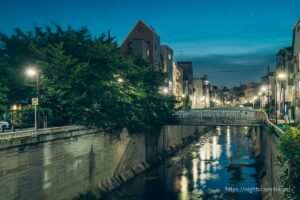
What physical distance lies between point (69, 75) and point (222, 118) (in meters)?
30.5

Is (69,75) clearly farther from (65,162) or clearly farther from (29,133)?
(29,133)

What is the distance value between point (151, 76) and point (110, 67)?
19672mm

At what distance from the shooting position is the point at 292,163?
18.1 meters

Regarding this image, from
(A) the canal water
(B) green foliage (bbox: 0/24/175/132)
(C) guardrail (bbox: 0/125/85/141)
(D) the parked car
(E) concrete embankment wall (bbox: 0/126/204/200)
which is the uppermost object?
(B) green foliage (bbox: 0/24/175/132)

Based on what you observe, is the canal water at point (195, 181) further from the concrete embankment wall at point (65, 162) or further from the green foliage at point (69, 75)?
the green foliage at point (69, 75)

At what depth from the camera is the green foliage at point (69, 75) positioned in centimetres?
3466

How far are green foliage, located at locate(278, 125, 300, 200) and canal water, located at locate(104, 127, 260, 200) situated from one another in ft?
69.5

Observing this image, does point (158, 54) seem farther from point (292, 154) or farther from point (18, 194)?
point (292, 154)

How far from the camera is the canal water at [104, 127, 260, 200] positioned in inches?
1577

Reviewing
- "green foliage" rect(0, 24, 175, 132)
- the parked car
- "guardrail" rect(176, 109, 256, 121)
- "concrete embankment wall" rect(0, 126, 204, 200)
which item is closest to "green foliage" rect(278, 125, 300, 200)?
"concrete embankment wall" rect(0, 126, 204, 200)

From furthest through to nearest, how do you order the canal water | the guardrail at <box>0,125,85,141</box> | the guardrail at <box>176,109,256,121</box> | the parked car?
the guardrail at <box>176,109,256,121</box> < the canal water < the parked car < the guardrail at <box>0,125,85,141</box>

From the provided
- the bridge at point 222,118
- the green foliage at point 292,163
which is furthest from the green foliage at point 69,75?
the green foliage at point 292,163

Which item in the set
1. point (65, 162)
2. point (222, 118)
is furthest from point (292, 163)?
point (222, 118)

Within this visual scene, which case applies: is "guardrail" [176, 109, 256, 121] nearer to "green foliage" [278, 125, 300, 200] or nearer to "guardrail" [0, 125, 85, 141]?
"guardrail" [0, 125, 85, 141]
